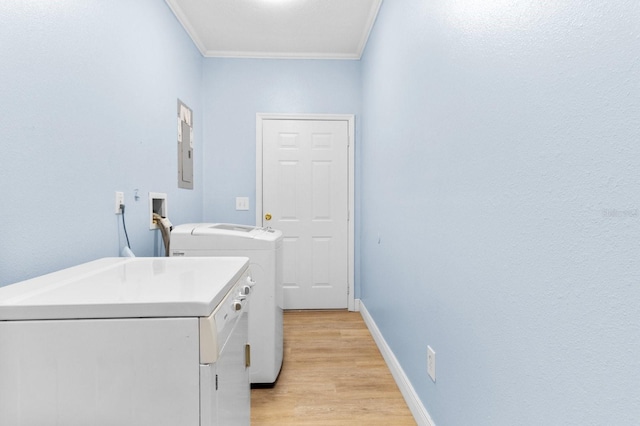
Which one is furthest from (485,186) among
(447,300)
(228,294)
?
(228,294)

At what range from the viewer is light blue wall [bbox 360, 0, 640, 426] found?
0.64 m

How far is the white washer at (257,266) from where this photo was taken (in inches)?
76.9

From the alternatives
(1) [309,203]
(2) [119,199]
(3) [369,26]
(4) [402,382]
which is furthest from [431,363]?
(3) [369,26]

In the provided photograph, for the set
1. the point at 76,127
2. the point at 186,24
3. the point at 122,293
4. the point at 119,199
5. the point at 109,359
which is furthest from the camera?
the point at 186,24

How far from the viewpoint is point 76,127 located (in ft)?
4.73

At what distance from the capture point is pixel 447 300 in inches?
54.3

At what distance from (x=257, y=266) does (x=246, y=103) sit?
202cm

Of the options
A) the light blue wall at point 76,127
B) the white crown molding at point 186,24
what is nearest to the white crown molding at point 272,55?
the white crown molding at point 186,24

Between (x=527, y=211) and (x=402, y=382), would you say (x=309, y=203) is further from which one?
(x=527, y=211)

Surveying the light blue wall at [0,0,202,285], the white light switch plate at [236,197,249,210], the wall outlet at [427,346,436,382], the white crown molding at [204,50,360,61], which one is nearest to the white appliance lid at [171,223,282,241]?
the light blue wall at [0,0,202,285]

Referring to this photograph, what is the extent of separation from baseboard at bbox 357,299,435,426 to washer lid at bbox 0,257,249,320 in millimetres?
1123

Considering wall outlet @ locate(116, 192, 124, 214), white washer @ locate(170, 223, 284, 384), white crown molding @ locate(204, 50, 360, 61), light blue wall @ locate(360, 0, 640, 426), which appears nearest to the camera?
light blue wall @ locate(360, 0, 640, 426)

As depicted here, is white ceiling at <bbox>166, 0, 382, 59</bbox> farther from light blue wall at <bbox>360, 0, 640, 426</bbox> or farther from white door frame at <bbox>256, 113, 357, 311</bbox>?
light blue wall at <bbox>360, 0, 640, 426</bbox>

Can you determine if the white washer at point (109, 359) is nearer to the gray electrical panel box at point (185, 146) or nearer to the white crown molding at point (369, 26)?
the gray electrical panel box at point (185, 146)
